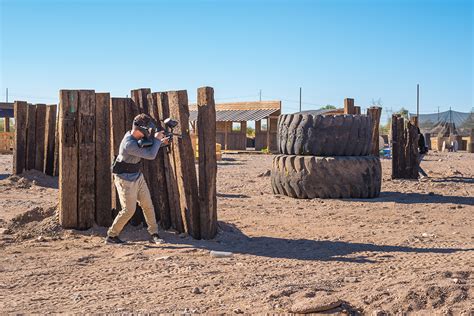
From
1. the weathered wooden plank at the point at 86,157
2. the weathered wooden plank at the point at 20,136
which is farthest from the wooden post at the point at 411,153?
the weathered wooden plank at the point at 86,157

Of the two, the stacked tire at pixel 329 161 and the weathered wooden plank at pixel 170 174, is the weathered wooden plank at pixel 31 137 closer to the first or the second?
the stacked tire at pixel 329 161

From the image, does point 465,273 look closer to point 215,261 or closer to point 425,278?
point 425,278

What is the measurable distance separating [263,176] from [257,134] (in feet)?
67.3

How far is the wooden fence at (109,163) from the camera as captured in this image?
29.4 feet

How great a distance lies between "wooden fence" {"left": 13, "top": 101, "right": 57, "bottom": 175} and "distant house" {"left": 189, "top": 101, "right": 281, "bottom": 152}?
69.2ft

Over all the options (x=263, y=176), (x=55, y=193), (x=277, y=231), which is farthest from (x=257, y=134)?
(x=277, y=231)

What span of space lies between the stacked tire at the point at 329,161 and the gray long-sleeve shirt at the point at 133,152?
5.42m

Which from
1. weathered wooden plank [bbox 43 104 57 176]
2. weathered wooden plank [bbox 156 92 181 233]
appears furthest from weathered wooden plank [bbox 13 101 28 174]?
weathered wooden plank [bbox 156 92 181 233]

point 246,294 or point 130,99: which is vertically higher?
point 130,99

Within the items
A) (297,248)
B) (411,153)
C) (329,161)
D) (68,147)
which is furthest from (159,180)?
(411,153)

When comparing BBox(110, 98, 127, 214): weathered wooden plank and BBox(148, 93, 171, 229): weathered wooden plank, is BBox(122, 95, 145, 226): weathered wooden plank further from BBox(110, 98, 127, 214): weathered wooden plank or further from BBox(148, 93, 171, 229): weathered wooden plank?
BBox(148, 93, 171, 229): weathered wooden plank

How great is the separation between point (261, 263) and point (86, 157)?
10.5ft

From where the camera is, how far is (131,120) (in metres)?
9.56

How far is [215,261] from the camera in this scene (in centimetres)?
760
